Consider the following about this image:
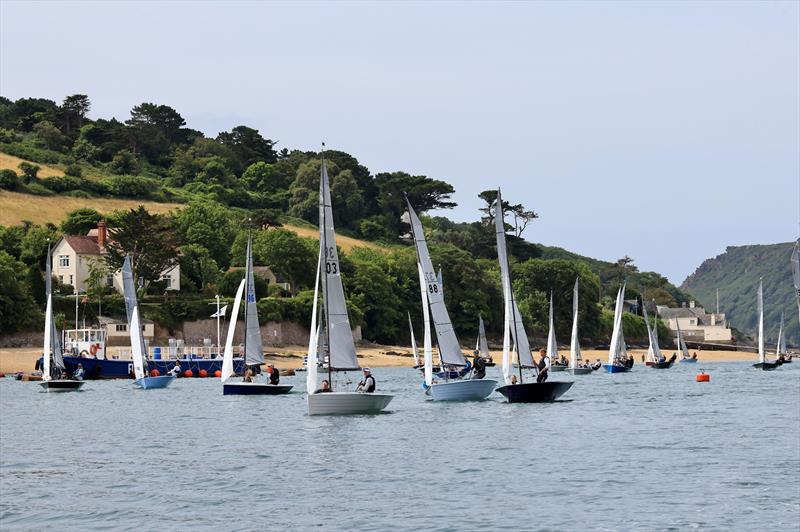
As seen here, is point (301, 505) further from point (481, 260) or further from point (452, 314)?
point (481, 260)

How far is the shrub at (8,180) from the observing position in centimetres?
18175

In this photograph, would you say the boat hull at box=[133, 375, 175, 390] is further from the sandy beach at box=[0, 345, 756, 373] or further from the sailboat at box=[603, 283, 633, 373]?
the sailboat at box=[603, 283, 633, 373]

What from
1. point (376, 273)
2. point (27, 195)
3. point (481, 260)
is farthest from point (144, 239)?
point (481, 260)

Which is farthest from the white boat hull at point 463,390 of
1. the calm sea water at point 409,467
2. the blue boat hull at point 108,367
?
the blue boat hull at point 108,367

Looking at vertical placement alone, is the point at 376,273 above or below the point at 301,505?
above

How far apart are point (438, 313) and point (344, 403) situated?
1020cm

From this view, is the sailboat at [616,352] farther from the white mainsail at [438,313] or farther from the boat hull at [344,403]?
the boat hull at [344,403]

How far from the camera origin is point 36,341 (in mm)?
116438

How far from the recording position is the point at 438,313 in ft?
206

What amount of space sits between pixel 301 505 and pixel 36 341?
8873 centimetres

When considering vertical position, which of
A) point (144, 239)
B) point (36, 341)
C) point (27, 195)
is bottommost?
point (36, 341)

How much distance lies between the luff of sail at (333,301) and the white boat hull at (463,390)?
949 cm

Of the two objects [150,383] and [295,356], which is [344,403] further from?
[295,356]

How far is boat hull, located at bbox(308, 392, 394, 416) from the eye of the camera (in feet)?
176
